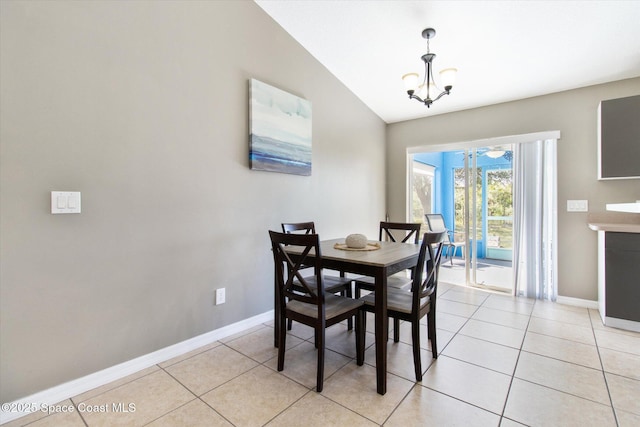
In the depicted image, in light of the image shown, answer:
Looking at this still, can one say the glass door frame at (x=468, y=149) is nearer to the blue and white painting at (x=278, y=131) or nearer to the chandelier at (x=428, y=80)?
the chandelier at (x=428, y=80)

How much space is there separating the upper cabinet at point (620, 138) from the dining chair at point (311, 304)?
2.98 metres

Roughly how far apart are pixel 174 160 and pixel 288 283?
1.24 meters

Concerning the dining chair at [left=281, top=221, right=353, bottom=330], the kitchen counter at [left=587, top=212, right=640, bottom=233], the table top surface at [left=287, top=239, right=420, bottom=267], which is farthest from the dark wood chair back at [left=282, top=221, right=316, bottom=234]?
the kitchen counter at [left=587, top=212, right=640, bottom=233]

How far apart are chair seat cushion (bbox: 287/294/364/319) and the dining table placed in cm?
23

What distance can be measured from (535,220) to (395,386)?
9.40 ft

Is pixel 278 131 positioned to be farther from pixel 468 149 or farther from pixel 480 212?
pixel 480 212

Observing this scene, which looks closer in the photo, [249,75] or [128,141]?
[128,141]

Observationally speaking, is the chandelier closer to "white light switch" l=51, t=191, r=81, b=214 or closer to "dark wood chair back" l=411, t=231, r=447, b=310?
"dark wood chair back" l=411, t=231, r=447, b=310

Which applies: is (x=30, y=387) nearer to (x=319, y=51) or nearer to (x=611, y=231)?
(x=319, y=51)

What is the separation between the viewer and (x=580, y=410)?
160cm

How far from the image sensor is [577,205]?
10.7 ft

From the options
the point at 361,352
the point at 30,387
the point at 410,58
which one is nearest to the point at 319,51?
the point at 410,58

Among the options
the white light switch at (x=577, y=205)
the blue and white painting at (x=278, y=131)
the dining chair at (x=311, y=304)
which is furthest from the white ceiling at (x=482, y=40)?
the dining chair at (x=311, y=304)

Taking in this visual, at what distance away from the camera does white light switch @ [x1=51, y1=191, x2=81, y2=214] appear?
1.66m
